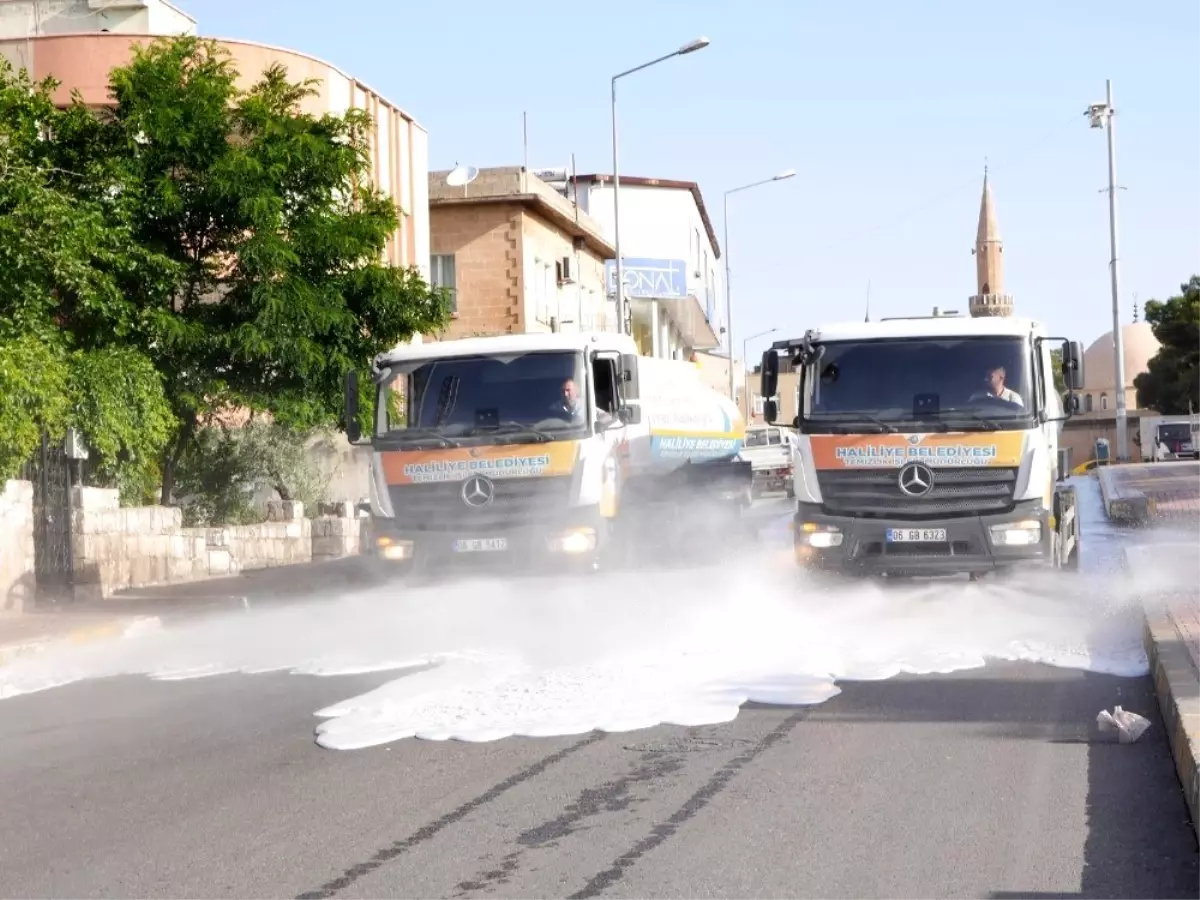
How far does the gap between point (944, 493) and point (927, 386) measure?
2.96ft

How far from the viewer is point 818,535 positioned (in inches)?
571

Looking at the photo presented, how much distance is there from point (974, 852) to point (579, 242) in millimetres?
49143

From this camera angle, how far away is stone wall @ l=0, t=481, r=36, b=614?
16.6 m

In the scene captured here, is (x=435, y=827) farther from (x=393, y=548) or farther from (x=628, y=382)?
(x=628, y=382)

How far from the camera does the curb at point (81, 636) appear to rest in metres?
13.0

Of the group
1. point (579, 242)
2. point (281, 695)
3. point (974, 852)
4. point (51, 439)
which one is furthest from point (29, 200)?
point (579, 242)

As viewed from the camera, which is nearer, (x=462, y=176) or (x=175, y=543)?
(x=175, y=543)

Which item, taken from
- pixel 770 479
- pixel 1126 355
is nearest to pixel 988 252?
pixel 1126 355

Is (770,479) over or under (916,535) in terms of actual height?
under

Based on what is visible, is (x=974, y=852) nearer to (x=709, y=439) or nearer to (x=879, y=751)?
(x=879, y=751)

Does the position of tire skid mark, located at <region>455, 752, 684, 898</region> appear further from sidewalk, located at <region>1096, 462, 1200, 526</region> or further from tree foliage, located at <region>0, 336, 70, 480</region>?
sidewalk, located at <region>1096, 462, 1200, 526</region>

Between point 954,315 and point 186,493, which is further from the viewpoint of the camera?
point 186,493

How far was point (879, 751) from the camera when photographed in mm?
7773

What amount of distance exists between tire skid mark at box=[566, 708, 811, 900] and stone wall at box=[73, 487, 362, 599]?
37.1 ft
